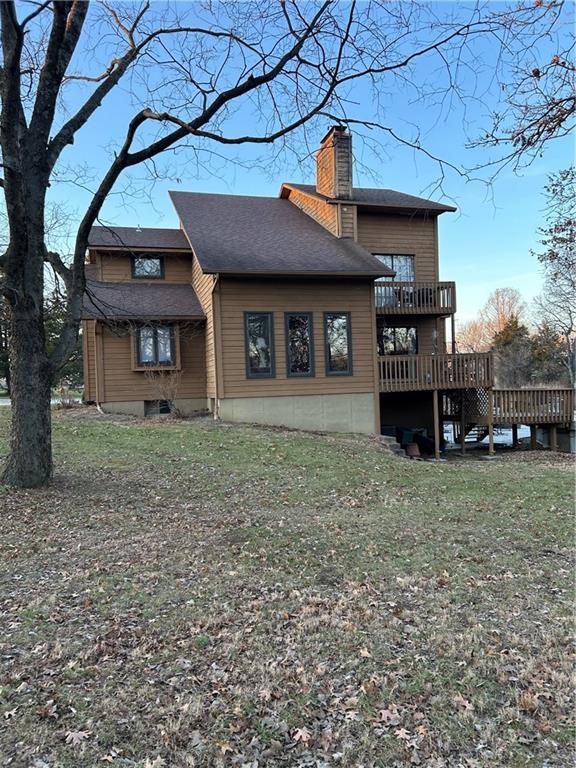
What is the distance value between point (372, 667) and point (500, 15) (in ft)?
16.8

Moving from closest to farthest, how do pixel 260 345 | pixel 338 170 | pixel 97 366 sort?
pixel 260 345, pixel 97 366, pixel 338 170

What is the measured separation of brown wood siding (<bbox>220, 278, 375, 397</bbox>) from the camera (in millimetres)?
13805

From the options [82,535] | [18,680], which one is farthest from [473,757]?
[82,535]

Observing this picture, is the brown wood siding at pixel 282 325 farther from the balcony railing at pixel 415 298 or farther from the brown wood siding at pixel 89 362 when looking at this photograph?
the brown wood siding at pixel 89 362

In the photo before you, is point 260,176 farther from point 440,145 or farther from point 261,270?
point 261,270

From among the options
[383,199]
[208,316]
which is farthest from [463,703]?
[383,199]

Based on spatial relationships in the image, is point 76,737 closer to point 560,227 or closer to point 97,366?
point 560,227

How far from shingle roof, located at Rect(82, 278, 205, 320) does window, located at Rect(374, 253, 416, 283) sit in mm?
6676

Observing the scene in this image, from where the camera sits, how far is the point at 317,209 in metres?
17.6

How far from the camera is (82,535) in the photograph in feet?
17.1

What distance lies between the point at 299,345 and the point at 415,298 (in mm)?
4448

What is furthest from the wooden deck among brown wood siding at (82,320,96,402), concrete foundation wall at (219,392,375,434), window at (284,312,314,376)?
brown wood siding at (82,320,96,402)

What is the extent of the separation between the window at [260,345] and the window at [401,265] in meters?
5.47

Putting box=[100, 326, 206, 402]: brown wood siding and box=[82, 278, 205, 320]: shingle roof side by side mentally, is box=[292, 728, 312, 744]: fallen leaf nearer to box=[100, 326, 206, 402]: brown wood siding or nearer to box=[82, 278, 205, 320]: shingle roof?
box=[82, 278, 205, 320]: shingle roof
